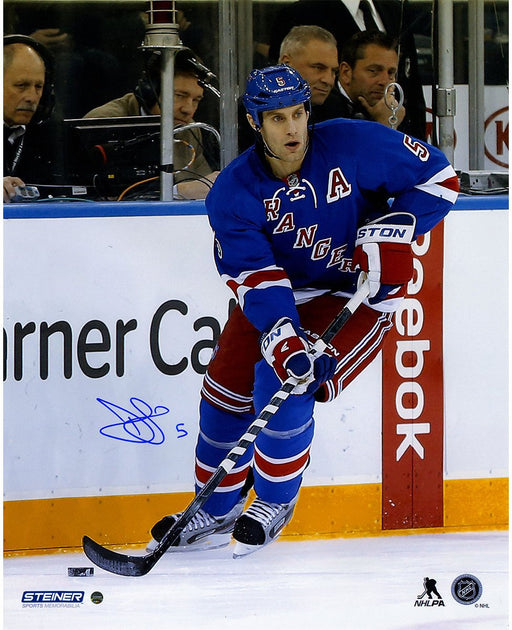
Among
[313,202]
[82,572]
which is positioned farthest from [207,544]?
[313,202]

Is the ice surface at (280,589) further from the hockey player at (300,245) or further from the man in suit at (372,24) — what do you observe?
the man in suit at (372,24)

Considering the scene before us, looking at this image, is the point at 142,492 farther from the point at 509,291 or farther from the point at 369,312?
the point at 509,291

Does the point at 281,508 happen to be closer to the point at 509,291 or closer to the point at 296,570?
the point at 296,570

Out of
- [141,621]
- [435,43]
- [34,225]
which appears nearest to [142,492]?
[141,621]

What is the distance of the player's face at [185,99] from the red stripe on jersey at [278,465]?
3.05 ft

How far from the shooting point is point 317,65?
124 inches

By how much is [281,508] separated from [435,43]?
1.36 metres

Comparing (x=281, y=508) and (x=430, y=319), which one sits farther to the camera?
(x=430, y=319)

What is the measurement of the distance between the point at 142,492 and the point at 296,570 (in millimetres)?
482

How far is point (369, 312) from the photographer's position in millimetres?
3051

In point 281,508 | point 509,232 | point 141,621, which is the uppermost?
point 509,232

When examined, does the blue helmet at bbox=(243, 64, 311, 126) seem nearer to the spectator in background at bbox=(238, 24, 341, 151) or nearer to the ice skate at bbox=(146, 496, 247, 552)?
the spectator in background at bbox=(238, 24, 341, 151)

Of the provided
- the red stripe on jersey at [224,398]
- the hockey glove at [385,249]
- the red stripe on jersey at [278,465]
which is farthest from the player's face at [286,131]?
the red stripe on jersey at [278,465]

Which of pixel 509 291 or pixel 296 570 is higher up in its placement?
pixel 509 291
